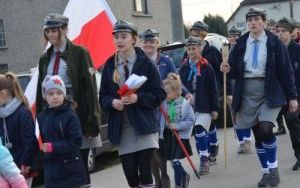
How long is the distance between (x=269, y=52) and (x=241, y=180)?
1738mm

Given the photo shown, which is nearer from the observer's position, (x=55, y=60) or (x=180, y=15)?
(x=55, y=60)

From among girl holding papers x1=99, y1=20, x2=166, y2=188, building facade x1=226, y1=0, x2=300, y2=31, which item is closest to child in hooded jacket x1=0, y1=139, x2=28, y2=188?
girl holding papers x1=99, y1=20, x2=166, y2=188

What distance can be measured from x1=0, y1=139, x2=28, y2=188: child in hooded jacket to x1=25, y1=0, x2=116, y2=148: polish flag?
84.6 inches

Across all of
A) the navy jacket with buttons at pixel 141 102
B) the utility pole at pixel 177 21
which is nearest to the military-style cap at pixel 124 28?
the navy jacket with buttons at pixel 141 102

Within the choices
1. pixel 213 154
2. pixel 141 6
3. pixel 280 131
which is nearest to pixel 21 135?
pixel 213 154

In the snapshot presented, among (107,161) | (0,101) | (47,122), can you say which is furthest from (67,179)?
(107,161)

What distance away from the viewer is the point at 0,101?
5.50m

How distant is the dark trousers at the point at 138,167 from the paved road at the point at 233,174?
2.06 metres

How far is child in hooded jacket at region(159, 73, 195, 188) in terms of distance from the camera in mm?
7008

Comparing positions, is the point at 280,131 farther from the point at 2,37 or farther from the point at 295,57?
the point at 2,37

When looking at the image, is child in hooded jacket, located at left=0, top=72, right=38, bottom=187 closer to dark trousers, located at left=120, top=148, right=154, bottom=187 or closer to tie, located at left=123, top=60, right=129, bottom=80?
dark trousers, located at left=120, top=148, right=154, bottom=187

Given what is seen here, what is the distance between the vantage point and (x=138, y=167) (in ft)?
18.5

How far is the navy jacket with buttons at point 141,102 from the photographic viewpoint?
549cm

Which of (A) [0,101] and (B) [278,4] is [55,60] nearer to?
(A) [0,101]
